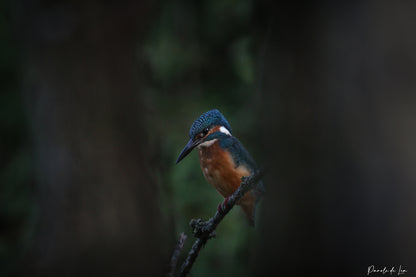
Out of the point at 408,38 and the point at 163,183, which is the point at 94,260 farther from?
the point at 408,38

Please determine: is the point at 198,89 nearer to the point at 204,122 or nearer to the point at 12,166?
the point at 204,122

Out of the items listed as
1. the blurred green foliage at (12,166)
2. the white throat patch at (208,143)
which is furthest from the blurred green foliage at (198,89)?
the blurred green foliage at (12,166)

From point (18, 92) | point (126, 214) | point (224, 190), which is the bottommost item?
point (224, 190)

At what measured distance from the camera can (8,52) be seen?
4836 mm

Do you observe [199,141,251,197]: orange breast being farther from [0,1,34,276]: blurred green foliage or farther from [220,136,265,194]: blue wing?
[0,1,34,276]: blurred green foliage

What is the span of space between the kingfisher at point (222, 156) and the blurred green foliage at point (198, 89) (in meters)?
0.90

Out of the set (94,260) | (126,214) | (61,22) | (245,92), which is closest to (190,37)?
(245,92)

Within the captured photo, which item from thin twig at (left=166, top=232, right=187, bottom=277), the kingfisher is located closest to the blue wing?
the kingfisher

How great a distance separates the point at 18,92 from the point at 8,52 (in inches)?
23.0

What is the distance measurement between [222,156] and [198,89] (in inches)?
75.2

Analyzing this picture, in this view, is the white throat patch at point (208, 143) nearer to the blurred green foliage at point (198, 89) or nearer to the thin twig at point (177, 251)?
the thin twig at point (177, 251)

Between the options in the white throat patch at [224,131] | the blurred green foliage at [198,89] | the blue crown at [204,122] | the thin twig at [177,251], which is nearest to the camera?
the thin twig at [177,251]

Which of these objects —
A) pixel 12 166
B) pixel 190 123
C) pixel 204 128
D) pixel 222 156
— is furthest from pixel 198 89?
pixel 12 166

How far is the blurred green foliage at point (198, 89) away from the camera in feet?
9.27
